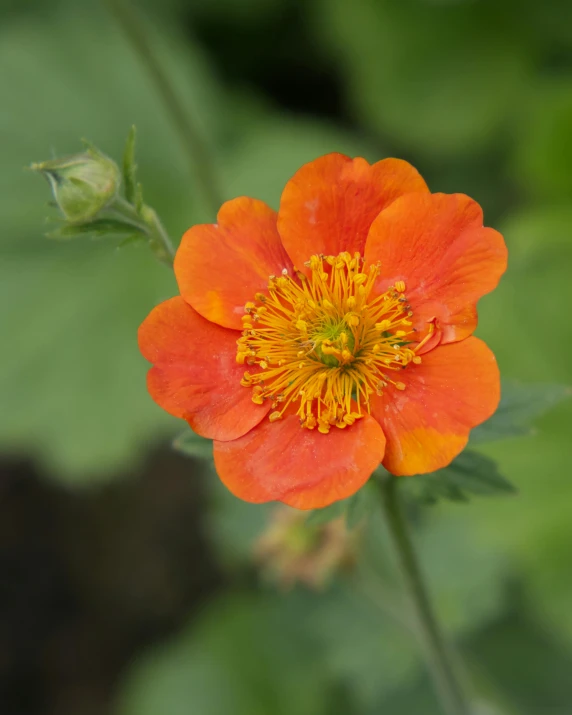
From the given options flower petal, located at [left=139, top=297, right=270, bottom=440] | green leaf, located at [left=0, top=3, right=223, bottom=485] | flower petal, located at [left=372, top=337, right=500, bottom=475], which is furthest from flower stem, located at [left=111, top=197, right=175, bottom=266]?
green leaf, located at [left=0, top=3, right=223, bottom=485]

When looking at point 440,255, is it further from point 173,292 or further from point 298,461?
point 173,292

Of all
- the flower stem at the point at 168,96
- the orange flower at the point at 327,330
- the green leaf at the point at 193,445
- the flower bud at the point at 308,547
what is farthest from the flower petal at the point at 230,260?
the flower stem at the point at 168,96

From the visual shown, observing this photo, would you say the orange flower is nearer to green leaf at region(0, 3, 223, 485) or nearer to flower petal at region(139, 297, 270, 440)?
flower petal at region(139, 297, 270, 440)

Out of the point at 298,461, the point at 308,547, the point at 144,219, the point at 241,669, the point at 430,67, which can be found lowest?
the point at 241,669

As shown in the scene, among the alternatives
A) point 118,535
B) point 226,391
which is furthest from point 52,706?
point 226,391

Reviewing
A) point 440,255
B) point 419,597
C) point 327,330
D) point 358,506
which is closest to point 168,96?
point 327,330
